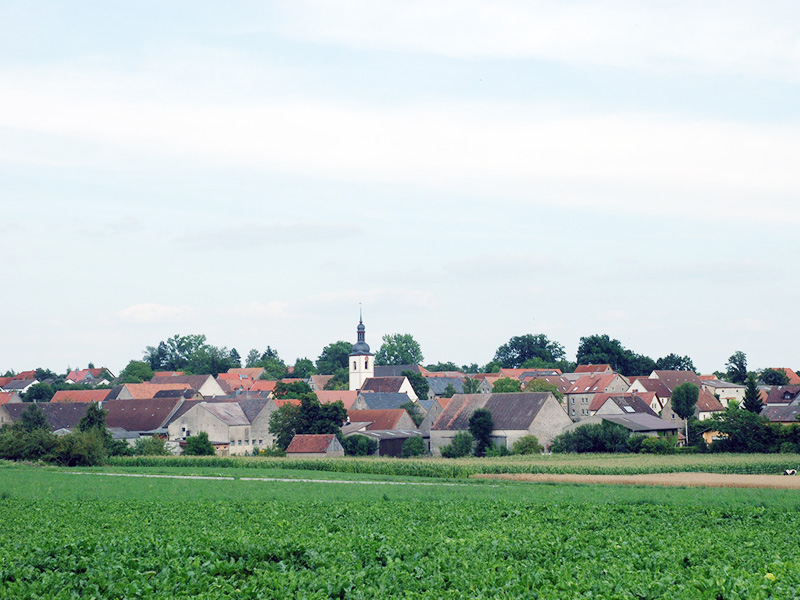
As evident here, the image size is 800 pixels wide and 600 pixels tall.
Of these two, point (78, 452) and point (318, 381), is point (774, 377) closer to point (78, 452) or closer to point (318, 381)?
point (318, 381)

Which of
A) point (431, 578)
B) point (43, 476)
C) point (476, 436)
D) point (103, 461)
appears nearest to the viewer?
point (431, 578)

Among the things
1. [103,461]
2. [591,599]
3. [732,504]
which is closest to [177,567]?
[591,599]

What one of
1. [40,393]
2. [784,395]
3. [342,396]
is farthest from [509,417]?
[40,393]

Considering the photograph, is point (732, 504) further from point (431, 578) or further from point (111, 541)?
point (111, 541)

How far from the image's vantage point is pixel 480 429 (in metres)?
76.3

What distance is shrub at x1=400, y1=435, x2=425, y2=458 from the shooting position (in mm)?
76188

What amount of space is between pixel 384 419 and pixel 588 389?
47218 mm

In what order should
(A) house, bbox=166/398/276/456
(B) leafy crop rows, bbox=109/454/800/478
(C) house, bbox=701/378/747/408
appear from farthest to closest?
(C) house, bbox=701/378/747/408 < (A) house, bbox=166/398/276/456 < (B) leafy crop rows, bbox=109/454/800/478

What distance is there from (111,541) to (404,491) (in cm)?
2057

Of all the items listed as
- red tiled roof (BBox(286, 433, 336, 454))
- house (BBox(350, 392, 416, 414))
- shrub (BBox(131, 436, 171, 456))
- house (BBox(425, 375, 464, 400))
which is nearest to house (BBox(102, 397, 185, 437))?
shrub (BBox(131, 436, 171, 456))

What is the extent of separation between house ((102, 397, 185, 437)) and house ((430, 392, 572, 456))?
26755mm

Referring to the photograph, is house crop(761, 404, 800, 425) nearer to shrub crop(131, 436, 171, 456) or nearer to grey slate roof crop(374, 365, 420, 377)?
shrub crop(131, 436, 171, 456)

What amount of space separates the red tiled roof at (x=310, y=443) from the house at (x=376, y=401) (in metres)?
29.4

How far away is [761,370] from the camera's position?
168750mm
